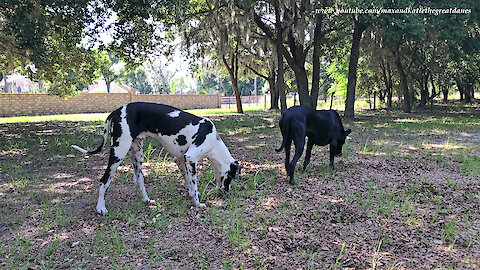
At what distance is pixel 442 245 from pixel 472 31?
18.1 m

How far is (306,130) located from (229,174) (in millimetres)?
1772

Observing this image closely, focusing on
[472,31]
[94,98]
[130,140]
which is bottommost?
[130,140]

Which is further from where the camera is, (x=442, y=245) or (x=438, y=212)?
(x=438, y=212)

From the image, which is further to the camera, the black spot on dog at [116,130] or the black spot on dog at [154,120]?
the black spot on dog at [154,120]

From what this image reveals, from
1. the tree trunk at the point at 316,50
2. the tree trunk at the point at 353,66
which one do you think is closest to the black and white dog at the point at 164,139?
the tree trunk at the point at 316,50

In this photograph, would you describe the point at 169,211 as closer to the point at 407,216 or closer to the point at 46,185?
the point at 46,185

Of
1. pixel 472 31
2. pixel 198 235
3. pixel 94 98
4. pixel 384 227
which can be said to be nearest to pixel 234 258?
pixel 198 235

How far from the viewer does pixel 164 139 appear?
463 centimetres

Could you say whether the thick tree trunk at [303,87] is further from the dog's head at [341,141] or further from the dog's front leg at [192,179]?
the dog's front leg at [192,179]

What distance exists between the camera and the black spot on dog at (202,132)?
15.1 feet

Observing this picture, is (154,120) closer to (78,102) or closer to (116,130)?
(116,130)

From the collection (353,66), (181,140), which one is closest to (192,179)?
(181,140)

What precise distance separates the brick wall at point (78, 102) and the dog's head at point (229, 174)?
2539cm

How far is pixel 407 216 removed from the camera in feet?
14.1
